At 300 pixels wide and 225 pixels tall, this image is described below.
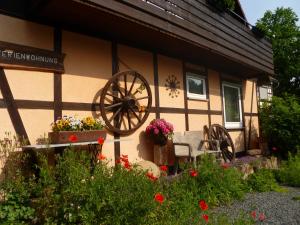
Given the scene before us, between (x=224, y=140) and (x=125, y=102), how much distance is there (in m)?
3.41

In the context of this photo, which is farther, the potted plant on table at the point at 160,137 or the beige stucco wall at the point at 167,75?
the beige stucco wall at the point at 167,75

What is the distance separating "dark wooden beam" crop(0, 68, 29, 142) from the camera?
3.89m

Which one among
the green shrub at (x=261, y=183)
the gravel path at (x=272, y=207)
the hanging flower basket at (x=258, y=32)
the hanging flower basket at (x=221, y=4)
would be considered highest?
the hanging flower basket at (x=221, y=4)

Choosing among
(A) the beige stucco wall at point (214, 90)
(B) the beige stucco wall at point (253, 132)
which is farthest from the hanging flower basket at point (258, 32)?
(B) the beige stucco wall at point (253, 132)

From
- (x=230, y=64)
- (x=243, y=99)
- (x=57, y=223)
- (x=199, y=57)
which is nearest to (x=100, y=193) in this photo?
(x=57, y=223)

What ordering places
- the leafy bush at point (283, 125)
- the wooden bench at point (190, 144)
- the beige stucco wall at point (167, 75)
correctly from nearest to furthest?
the wooden bench at point (190, 144), the beige stucco wall at point (167, 75), the leafy bush at point (283, 125)

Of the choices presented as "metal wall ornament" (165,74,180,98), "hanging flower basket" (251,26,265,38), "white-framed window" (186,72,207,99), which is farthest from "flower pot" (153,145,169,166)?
"hanging flower basket" (251,26,265,38)

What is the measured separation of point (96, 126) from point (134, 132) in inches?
47.6

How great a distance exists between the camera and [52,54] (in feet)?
14.3

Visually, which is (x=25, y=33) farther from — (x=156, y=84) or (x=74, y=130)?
(x=156, y=84)

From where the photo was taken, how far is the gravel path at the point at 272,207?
3936 mm

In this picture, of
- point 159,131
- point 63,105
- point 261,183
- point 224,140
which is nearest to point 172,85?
point 159,131

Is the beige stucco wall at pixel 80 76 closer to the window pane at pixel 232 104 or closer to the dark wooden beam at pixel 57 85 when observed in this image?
the dark wooden beam at pixel 57 85

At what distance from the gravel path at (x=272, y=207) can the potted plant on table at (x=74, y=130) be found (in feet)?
6.63
